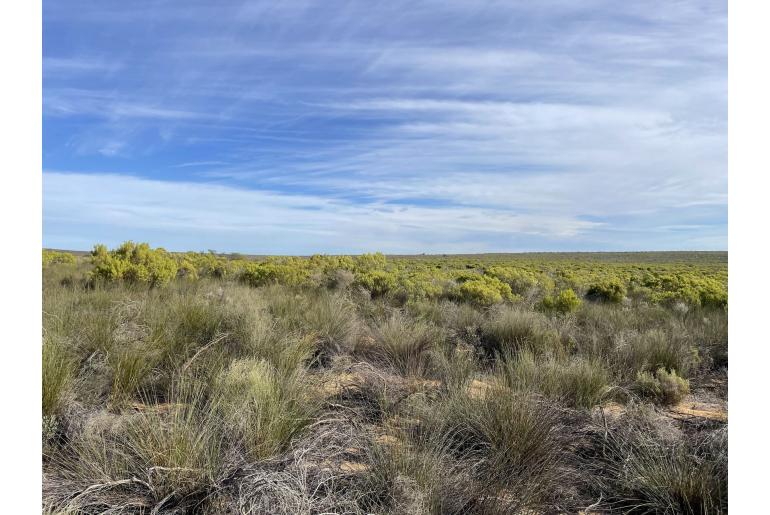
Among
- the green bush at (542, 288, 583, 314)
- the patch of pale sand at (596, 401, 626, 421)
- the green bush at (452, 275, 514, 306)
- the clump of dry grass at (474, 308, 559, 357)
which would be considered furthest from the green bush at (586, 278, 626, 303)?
the patch of pale sand at (596, 401, 626, 421)

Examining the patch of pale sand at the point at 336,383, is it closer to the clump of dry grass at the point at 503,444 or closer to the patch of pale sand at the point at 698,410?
the clump of dry grass at the point at 503,444

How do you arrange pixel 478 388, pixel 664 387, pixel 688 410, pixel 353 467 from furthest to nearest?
pixel 664 387 → pixel 688 410 → pixel 478 388 → pixel 353 467

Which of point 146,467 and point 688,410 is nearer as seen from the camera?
point 146,467

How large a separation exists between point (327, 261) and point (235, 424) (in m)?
18.4

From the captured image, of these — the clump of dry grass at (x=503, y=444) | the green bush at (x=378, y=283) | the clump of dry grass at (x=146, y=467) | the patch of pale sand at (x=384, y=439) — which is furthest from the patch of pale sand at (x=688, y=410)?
the green bush at (x=378, y=283)

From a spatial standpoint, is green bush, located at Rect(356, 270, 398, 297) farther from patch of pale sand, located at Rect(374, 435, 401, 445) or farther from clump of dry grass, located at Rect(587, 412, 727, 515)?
clump of dry grass, located at Rect(587, 412, 727, 515)

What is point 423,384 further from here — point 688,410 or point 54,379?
point 54,379

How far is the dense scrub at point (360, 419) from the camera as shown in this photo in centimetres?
284

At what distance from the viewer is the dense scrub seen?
2840mm

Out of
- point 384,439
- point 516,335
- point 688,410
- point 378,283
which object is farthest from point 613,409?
point 378,283

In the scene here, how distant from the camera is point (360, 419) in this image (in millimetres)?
4137

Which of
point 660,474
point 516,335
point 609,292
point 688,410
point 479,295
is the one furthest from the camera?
point 609,292
